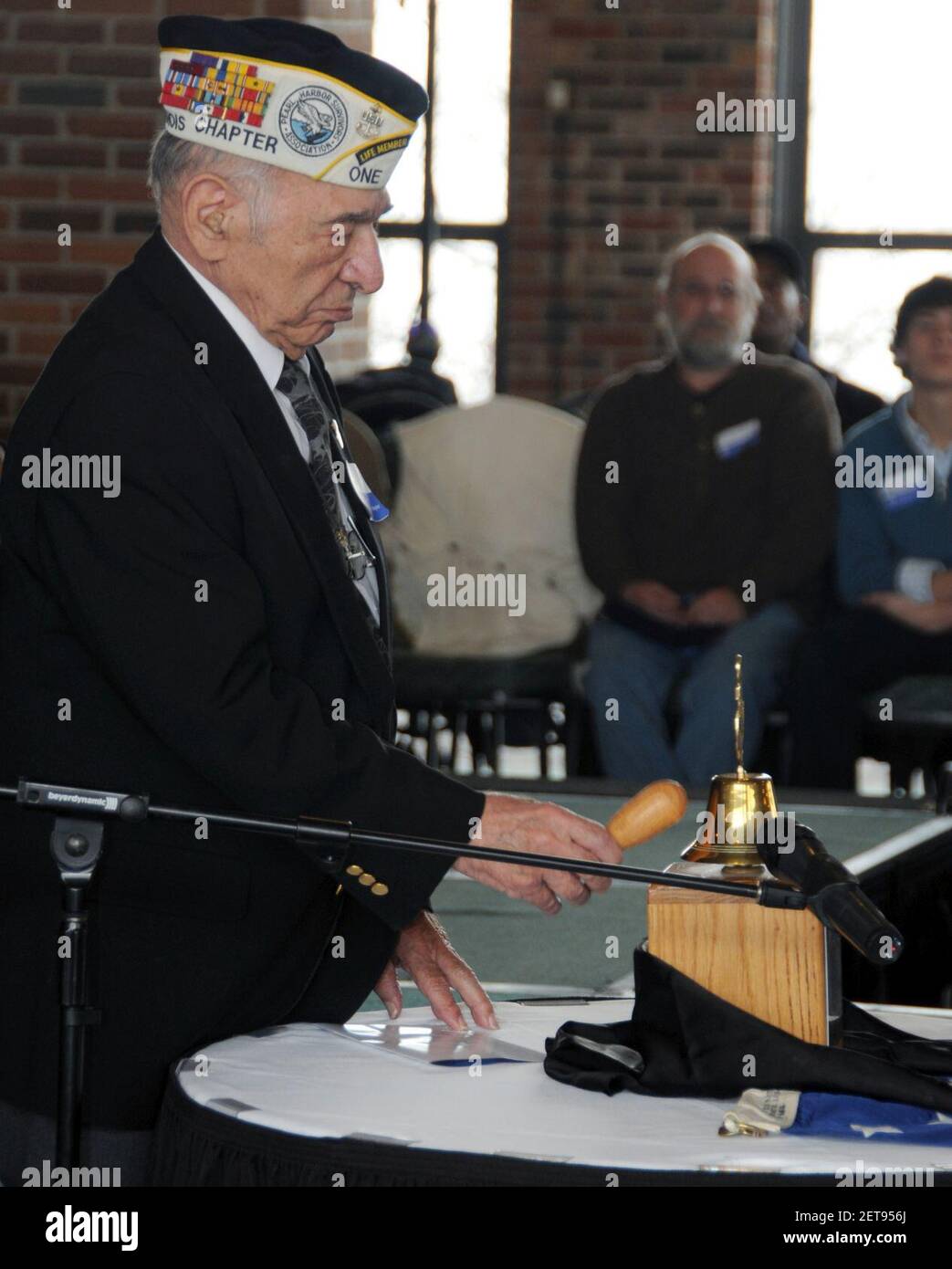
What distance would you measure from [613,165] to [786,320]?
4.72ft

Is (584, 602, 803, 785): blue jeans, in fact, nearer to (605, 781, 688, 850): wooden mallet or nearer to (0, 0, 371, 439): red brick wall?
(0, 0, 371, 439): red brick wall

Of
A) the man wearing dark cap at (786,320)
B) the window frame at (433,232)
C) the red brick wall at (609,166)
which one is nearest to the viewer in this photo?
A: the man wearing dark cap at (786,320)

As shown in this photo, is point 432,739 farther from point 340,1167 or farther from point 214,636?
point 340,1167

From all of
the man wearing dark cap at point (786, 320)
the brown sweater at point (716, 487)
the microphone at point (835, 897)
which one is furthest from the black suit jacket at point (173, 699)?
the man wearing dark cap at point (786, 320)

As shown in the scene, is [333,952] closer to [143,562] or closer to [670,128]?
[143,562]

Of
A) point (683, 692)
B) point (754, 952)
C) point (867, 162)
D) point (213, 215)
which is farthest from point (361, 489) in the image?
point (867, 162)

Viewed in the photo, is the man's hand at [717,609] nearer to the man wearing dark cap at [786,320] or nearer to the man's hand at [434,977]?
the man wearing dark cap at [786,320]

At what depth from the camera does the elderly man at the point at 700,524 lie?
4.76 m

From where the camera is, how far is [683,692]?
188 inches

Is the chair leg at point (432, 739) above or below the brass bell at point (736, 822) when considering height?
below

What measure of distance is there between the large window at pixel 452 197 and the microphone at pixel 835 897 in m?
5.57

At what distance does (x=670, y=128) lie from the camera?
6.64m

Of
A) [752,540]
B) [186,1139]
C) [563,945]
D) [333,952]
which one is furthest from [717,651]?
[186,1139]

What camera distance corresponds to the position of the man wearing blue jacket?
467 centimetres
